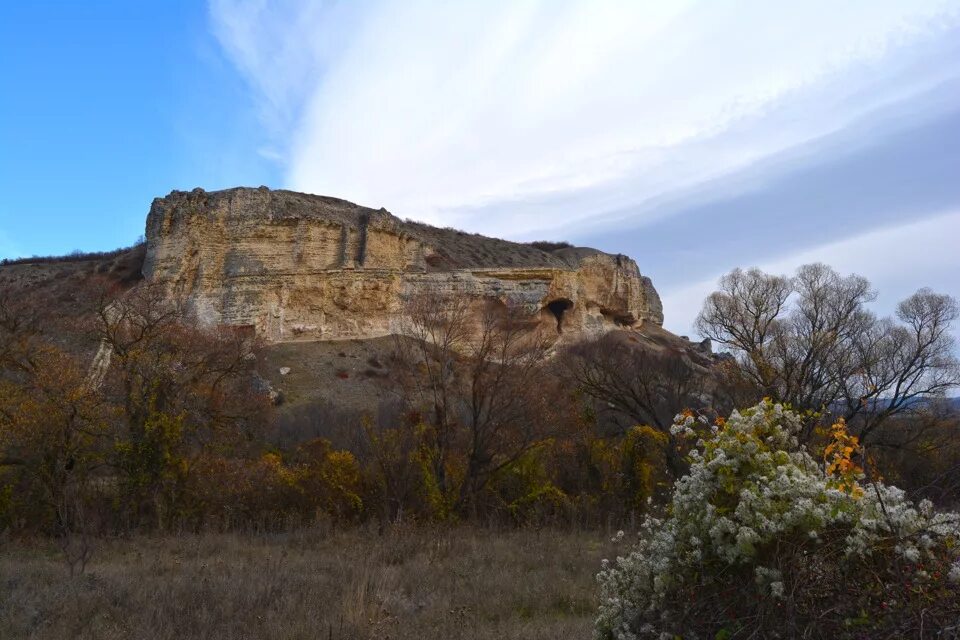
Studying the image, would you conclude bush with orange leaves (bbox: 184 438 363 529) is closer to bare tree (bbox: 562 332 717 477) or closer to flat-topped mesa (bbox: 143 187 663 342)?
bare tree (bbox: 562 332 717 477)

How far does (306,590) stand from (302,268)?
31495mm

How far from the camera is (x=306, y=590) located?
20.3 feet

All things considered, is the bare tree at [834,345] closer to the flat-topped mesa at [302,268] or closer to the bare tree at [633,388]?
the bare tree at [633,388]

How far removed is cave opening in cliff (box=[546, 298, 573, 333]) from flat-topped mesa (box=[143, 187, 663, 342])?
0.91 m

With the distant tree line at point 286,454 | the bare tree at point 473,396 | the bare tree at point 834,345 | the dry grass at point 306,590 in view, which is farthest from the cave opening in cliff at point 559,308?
the dry grass at point 306,590

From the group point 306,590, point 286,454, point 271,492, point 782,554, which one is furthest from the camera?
point 286,454

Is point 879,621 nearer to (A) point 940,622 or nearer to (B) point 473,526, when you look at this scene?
(A) point 940,622

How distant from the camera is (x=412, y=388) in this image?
13070mm

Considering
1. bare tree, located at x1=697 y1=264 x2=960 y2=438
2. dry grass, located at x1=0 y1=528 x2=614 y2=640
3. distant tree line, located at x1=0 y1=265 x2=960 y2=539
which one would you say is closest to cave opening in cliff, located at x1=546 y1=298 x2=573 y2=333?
bare tree, located at x1=697 y1=264 x2=960 y2=438

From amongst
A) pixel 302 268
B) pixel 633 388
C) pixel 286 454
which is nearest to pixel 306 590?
pixel 286 454

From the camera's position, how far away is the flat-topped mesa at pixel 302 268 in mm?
34688

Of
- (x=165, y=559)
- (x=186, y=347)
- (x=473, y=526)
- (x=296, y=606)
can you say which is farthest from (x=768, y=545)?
(x=186, y=347)

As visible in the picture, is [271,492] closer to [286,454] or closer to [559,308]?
[286,454]

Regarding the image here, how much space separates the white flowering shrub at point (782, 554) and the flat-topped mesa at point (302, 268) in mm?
29553
